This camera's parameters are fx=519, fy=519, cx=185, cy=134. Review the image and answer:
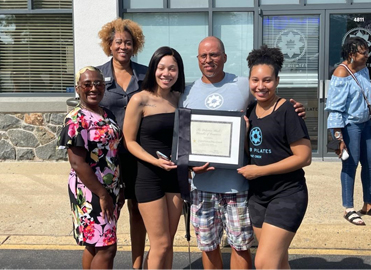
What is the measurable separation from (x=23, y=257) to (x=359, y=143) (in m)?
3.95

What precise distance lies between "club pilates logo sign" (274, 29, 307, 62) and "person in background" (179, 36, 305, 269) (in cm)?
594

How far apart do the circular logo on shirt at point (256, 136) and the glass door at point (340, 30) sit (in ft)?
20.3

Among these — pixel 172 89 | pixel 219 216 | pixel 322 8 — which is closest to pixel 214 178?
pixel 219 216

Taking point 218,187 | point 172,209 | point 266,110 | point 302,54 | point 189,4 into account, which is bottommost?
point 172,209

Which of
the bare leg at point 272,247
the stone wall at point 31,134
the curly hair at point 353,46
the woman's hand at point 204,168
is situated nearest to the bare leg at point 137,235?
the woman's hand at point 204,168

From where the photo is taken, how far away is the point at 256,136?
362 centimetres

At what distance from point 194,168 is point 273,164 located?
59 cm

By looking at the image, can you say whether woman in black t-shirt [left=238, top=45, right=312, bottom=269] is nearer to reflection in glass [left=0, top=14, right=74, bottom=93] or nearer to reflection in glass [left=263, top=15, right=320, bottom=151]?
reflection in glass [left=263, top=15, right=320, bottom=151]

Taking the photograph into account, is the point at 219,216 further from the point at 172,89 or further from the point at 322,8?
the point at 322,8

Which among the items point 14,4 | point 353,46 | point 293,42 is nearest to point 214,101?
point 353,46

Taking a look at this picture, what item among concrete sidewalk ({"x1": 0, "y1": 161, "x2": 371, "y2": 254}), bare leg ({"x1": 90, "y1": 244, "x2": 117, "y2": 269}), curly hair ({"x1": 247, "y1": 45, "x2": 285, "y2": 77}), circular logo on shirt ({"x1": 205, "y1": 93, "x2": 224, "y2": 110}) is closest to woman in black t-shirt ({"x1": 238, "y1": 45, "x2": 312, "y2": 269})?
curly hair ({"x1": 247, "y1": 45, "x2": 285, "y2": 77})

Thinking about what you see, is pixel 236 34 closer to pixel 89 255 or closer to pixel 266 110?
pixel 266 110

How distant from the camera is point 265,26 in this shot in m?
9.61

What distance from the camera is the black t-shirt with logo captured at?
3502 millimetres
